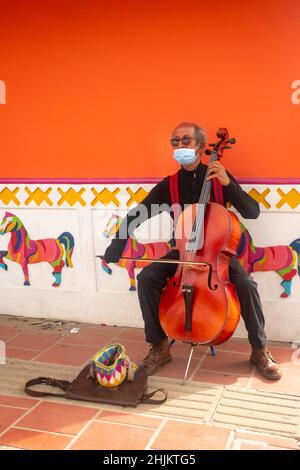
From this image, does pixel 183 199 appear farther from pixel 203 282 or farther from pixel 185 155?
pixel 203 282

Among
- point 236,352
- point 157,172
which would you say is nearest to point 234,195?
point 157,172

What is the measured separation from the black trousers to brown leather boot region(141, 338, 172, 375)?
0.05 m

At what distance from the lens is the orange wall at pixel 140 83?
2.96 meters

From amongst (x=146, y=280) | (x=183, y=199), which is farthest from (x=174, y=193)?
(x=146, y=280)

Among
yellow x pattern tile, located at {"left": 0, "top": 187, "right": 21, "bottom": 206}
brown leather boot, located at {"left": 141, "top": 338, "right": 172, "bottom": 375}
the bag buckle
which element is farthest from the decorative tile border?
the bag buckle

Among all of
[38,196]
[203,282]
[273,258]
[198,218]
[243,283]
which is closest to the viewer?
[203,282]

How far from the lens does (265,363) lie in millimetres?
2725

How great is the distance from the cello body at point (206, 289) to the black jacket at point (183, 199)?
21cm

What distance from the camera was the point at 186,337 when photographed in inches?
97.0

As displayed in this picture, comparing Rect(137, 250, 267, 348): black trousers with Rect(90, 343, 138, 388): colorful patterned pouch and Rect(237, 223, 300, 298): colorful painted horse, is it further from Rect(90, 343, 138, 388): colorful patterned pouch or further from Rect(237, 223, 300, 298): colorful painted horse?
Rect(237, 223, 300, 298): colorful painted horse

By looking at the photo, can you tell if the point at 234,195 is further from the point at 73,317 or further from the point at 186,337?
the point at 73,317

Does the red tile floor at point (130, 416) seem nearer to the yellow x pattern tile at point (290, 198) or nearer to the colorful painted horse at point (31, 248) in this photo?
the colorful painted horse at point (31, 248)

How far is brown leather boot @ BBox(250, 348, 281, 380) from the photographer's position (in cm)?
267

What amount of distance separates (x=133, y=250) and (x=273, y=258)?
3.00 feet
